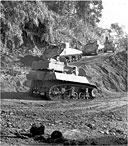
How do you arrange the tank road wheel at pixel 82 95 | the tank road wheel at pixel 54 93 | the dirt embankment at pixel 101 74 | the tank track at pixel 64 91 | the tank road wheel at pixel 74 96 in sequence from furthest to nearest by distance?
the dirt embankment at pixel 101 74 < the tank road wheel at pixel 82 95 < the tank road wheel at pixel 74 96 < the tank track at pixel 64 91 < the tank road wheel at pixel 54 93

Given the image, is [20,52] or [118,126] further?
[20,52]

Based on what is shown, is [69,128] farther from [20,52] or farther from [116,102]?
[20,52]

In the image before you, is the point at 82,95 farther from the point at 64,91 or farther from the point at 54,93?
the point at 54,93

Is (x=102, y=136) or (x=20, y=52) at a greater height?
(x=20, y=52)

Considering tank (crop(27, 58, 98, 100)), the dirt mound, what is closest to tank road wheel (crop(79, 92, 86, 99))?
tank (crop(27, 58, 98, 100))

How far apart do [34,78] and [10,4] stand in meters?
9.38

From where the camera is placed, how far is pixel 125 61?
101 ft

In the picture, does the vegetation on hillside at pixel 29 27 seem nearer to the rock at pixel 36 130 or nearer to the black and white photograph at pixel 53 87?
the black and white photograph at pixel 53 87

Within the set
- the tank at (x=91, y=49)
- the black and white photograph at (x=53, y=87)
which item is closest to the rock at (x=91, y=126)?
the black and white photograph at (x=53, y=87)

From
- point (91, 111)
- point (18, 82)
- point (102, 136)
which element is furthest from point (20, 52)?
point (102, 136)

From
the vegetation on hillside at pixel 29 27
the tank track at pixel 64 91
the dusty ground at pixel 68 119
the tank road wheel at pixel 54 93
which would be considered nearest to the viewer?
the dusty ground at pixel 68 119

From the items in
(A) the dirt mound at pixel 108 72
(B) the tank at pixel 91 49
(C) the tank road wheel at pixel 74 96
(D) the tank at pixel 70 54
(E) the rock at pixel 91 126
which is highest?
(B) the tank at pixel 91 49

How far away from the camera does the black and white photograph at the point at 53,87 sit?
9.30 m

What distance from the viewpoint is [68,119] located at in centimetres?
1200
